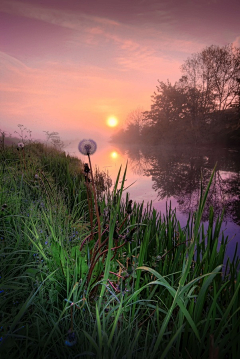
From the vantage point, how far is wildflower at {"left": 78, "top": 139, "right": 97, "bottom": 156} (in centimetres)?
153

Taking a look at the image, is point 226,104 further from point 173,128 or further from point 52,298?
point 52,298

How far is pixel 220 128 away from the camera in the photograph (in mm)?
26328

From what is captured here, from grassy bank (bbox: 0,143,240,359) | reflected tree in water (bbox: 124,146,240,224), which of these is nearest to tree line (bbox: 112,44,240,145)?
reflected tree in water (bbox: 124,146,240,224)

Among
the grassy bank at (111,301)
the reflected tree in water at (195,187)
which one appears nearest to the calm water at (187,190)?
the reflected tree in water at (195,187)

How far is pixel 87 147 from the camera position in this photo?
1559 millimetres

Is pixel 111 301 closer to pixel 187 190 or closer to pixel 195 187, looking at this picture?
pixel 187 190

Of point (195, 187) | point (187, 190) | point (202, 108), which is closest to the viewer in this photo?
point (187, 190)

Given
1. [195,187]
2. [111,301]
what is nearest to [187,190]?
[195,187]

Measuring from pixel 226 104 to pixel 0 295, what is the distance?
2854 cm

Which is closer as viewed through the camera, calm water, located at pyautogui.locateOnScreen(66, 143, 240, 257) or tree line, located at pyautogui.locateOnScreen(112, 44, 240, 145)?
calm water, located at pyautogui.locateOnScreen(66, 143, 240, 257)

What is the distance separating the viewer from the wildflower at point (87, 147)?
153 centimetres

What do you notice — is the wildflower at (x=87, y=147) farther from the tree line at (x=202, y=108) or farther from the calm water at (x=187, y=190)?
the tree line at (x=202, y=108)

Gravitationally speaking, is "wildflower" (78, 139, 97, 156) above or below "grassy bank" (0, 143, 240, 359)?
above

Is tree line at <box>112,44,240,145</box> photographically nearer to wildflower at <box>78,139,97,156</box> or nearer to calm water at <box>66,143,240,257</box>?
calm water at <box>66,143,240,257</box>
